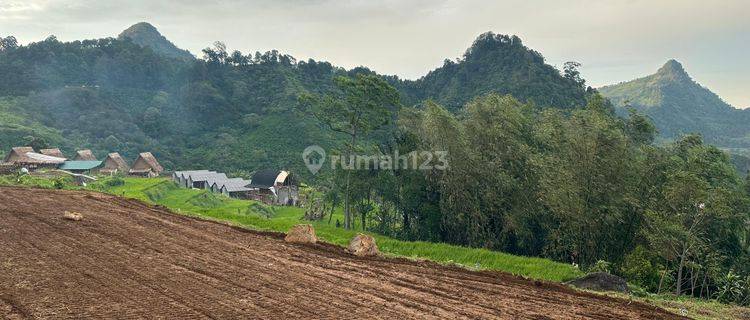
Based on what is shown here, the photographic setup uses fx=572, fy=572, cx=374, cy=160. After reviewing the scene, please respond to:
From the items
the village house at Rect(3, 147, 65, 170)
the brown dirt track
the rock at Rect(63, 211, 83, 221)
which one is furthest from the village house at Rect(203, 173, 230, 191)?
the brown dirt track

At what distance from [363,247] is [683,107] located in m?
169

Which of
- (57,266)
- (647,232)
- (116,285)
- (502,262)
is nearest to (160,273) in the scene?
(116,285)

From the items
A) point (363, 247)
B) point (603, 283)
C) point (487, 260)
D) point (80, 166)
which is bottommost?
point (487, 260)

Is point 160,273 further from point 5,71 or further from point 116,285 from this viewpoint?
point 5,71

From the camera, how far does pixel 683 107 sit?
527 ft

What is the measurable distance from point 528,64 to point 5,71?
273 ft

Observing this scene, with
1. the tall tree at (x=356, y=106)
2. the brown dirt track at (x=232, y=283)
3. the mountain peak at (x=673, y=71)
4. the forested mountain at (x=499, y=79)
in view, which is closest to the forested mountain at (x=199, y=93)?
the forested mountain at (x=499, y=79)

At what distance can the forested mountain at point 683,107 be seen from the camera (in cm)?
14233

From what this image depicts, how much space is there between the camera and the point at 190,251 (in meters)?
15.1

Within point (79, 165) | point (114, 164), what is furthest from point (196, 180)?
point (79, 165)

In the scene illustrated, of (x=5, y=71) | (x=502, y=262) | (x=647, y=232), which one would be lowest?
(x=502, y=262)

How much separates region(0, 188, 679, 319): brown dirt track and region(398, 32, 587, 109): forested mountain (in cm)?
4264

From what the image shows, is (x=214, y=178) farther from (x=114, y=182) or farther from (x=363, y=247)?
(x=363, y=247)

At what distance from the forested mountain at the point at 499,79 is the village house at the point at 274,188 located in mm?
20120
